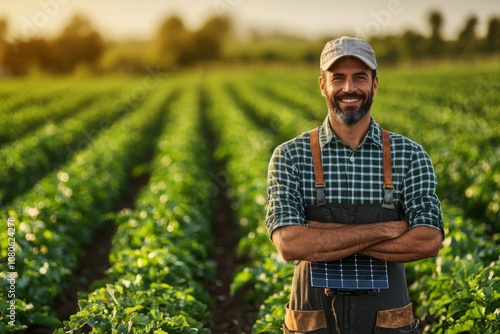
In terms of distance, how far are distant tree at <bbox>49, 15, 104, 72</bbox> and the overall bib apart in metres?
85.9

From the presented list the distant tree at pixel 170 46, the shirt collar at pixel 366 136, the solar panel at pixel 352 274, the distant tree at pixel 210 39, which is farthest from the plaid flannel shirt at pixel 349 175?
the distant tree at pixel 210 39

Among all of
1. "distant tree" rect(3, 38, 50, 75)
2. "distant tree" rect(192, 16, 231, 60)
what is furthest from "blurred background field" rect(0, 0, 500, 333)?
"distant tree" rect(192, 16, 231, 60)

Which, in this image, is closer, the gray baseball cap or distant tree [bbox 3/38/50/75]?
the gray baseball cap

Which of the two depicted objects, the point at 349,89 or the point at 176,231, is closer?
the point at 349,89

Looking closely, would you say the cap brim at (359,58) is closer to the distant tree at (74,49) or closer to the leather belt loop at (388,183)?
the leather belt loop at (388,183)

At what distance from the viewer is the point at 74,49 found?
8525 cm

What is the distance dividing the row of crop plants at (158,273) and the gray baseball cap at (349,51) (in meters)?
1.89

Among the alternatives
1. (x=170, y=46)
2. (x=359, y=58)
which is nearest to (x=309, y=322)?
(x=359, y=58)

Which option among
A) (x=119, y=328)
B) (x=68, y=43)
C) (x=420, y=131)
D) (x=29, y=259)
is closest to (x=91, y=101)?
(x=420, y=131)

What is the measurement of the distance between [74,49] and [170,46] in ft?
47.6

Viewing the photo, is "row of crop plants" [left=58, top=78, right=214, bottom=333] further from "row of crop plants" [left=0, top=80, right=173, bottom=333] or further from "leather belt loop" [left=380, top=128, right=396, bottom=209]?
"leather belt loop" [left=380, top=128, right=396, bottom=209]

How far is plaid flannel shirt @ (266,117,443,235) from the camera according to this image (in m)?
2.73

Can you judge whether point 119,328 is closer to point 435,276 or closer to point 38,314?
point 38,314

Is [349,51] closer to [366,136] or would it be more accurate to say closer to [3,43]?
[366,136]
